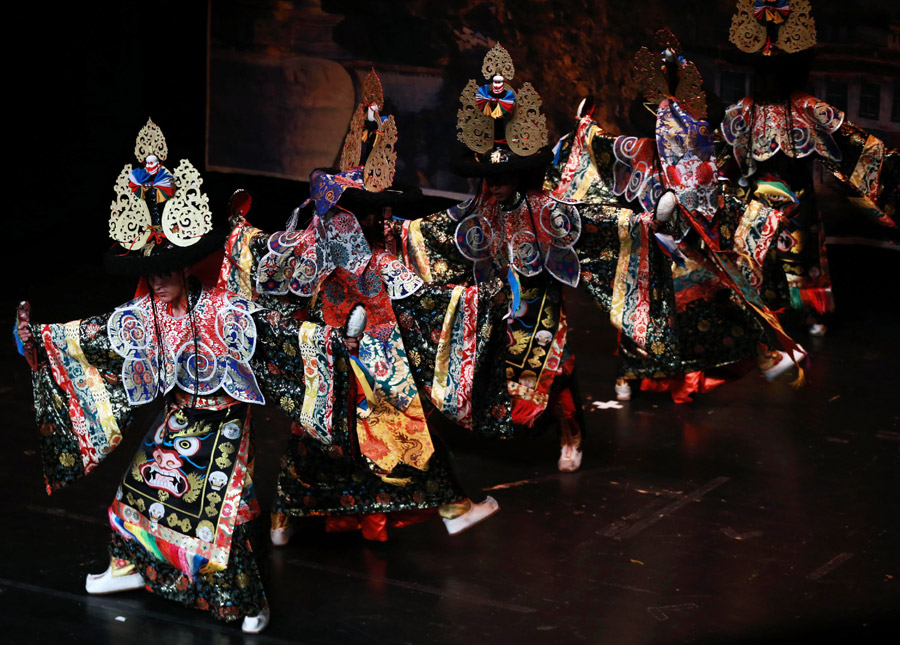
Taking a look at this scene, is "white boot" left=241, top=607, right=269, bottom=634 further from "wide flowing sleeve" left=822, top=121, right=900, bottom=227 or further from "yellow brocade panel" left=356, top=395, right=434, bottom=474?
"wide flowing sleeve" left=822, top=121, right=900, bottom=227

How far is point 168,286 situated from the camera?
142 inches

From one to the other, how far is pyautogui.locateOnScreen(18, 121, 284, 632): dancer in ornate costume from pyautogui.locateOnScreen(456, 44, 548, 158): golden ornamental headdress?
1.19 metres

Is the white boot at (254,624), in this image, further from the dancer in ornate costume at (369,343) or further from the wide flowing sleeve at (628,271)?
the wide flowing sleeve at (628,271)

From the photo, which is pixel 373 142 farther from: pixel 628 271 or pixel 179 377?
pixel 628 271

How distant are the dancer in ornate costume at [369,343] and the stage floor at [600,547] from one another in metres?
0.18

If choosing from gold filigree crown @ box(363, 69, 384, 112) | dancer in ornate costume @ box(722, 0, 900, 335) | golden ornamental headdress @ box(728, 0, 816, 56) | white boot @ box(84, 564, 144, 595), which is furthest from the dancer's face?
golden ornamental headdress @ box(728, 0, 816, 56)

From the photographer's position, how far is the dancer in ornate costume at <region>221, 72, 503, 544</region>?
161 inches

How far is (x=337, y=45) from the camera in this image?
30.3 feet

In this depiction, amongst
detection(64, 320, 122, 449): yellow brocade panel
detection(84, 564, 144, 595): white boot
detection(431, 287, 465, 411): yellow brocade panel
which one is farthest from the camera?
detection(431, 287, 465, 411): yellow brocade panel

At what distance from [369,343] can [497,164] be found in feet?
2.60

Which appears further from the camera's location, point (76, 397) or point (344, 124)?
point (344, 124)

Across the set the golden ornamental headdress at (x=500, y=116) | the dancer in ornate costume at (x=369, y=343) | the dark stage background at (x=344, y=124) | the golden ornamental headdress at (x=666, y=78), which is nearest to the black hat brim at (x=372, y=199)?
the dancer in ornate costume at (x=369, y=343)

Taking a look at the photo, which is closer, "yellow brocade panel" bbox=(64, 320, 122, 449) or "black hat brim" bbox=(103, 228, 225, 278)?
"black hat brim" bbox=(103, 228, 225, 278)

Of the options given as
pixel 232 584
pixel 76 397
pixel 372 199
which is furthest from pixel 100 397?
pixel 372 199
